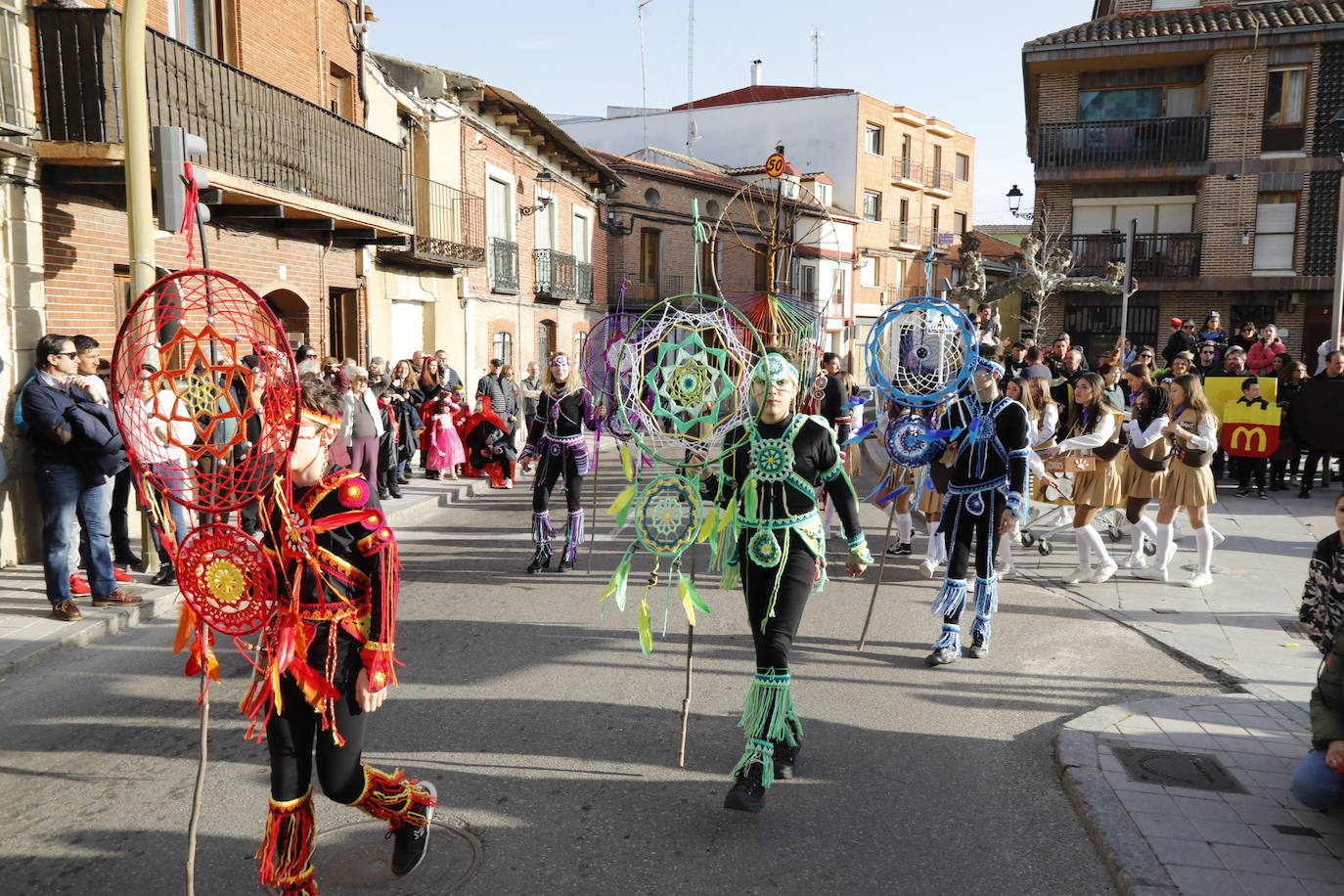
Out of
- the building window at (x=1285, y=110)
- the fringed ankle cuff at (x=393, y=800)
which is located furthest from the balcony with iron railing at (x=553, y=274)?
the fringed ankle cuff at (x=393, y=800)

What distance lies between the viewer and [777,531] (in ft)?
14.8

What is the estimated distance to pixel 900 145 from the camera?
45125mm

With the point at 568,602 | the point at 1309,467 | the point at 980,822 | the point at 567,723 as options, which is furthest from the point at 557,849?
the point at 1309,467

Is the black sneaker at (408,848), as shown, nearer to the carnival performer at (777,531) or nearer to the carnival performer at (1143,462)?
the carnival performer at (777,531)

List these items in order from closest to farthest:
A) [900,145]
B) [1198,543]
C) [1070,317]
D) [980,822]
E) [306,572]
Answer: [306,572] → [980,822] → [1198,543] → [1070,317] → [900,145]

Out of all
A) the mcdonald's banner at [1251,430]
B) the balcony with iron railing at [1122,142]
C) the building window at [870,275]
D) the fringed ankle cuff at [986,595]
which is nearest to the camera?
the fringed ankle cuff at [986,595]

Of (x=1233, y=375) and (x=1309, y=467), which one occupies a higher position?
(x=1233, y=375)

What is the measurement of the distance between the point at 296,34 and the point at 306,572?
12835mm

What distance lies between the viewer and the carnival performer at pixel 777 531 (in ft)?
14.4

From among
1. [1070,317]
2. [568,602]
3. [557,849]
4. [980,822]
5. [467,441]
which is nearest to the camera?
[557,849]

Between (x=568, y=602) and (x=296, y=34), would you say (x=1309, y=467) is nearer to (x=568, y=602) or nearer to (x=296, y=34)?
(x=568, y=602)

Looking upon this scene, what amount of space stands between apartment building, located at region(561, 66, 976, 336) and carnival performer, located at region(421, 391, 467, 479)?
98.0ft

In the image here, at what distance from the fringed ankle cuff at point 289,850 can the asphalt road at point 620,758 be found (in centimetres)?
32

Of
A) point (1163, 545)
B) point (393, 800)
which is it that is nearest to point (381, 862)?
point (393, 800)
